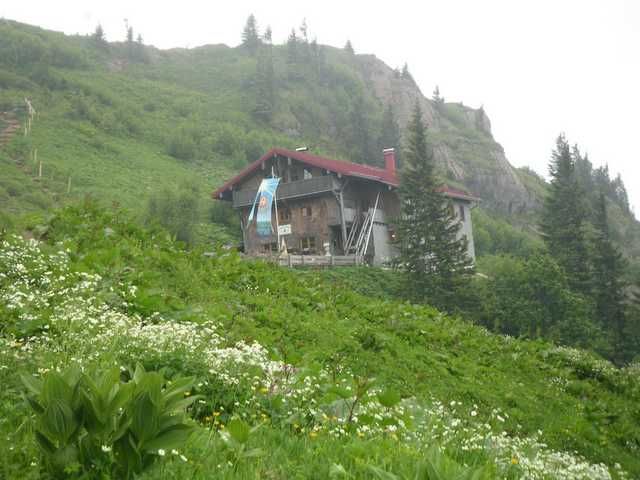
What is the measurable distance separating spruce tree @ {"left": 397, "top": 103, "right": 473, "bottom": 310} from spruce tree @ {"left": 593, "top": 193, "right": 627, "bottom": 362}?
1232 cm

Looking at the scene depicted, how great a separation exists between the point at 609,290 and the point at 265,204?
25972 mm

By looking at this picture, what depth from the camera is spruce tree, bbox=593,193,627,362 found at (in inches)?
1606

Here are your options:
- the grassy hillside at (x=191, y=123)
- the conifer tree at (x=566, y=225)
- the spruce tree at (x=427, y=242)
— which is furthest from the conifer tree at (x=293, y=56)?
the spruce tree at (x=427, y=242)

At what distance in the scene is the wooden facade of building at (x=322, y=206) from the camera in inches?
1730

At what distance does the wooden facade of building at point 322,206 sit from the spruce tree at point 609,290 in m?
15.3

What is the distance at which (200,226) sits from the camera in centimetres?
4919

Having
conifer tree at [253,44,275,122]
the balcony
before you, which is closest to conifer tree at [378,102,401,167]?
conifer tree at [253,44,275,122]

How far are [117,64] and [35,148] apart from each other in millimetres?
67868

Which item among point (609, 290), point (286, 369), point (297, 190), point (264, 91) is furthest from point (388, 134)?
point (286, 369)

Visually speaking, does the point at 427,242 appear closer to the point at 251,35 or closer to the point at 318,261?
the point at 318,261

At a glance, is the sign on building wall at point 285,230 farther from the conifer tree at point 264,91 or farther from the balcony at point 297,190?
the conifer tree at point 264,91

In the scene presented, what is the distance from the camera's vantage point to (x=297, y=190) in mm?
44844

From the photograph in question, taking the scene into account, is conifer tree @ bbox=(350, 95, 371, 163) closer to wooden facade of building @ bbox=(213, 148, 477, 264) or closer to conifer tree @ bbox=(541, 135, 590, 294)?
conifer tree @ bbox=(541, 135, 590, 294)

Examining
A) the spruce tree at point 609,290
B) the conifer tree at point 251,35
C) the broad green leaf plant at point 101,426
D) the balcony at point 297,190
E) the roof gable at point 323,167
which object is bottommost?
the spruce tree at point 609,290
